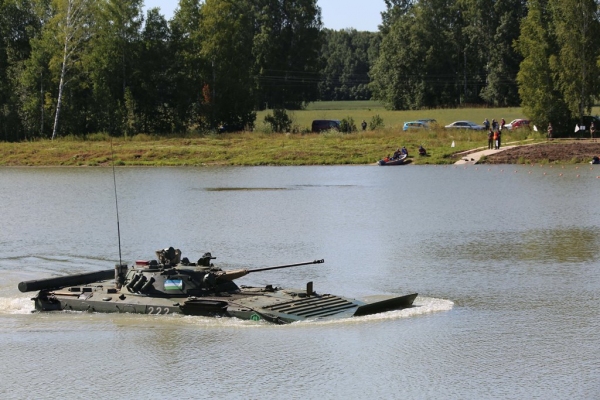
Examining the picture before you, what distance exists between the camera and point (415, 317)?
19.7 meters

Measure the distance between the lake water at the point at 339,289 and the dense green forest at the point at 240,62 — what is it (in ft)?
70.7

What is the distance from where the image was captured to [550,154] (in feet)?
190

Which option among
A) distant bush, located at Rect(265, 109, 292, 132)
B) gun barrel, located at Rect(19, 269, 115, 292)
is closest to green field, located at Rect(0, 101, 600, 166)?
distant bush, located at Rect(265, 109, 292, 132)

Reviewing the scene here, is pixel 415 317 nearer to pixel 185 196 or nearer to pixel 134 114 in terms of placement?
pixel 185 196

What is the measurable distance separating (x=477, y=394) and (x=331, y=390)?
83.6 inches

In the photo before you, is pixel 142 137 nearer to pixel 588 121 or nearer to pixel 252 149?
pixel 252 149

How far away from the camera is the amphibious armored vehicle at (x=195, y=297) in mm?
19250

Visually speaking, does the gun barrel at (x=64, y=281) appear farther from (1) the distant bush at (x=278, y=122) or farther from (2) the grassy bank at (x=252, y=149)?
(1) the distant bush at (x=278, y=122)

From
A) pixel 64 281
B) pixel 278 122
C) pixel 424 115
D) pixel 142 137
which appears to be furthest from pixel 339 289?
pixel 424 115

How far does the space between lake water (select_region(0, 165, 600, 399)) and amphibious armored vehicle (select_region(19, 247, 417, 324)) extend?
26 cm

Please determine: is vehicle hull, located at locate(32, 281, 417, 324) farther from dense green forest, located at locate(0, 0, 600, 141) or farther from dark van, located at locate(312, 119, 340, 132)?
dark van, located at locate(312, 119, 340, 132)

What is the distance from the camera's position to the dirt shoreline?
5709 centimetres

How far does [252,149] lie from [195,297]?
45.7m

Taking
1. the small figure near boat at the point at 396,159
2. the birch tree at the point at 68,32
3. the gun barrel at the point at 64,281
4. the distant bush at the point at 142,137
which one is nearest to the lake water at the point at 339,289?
the gun barrel at the point at 64,281
